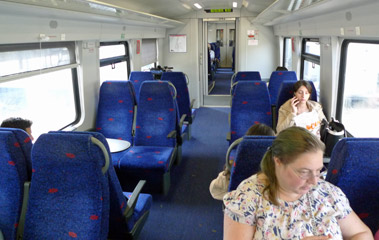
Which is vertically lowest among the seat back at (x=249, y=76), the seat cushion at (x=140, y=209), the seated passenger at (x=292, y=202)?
the seat cushion at (x=140, y=209)

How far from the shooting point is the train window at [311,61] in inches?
206

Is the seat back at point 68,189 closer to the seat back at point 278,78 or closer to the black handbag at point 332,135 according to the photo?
the black handbag at point 332,135

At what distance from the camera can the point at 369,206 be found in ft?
6.19

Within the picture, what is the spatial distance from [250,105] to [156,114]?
127 centimetres

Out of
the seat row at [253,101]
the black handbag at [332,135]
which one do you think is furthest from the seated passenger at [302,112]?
the seat row at [253,101]

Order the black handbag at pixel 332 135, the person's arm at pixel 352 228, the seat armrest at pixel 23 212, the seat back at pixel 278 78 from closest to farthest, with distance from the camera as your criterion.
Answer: the person's arm at pixel 352 228 < the seat armrest at pixel 23 212 < the black handbag at pixel 332 135 < the seat back at pixel 278 78

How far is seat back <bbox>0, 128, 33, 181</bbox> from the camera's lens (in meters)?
1.96

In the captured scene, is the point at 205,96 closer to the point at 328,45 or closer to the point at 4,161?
the point at 328,45

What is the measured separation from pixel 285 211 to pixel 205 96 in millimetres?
7868

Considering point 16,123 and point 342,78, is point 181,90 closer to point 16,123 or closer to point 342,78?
point 342,78

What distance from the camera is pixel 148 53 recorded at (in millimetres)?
7578

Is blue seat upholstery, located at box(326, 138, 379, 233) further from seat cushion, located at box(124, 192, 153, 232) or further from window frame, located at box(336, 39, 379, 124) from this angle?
window frame, located at box(336, 39, 379, 124)

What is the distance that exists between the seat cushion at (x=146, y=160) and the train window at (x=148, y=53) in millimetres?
3449

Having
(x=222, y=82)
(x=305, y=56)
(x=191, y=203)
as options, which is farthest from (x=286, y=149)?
(x=222, y=82)
